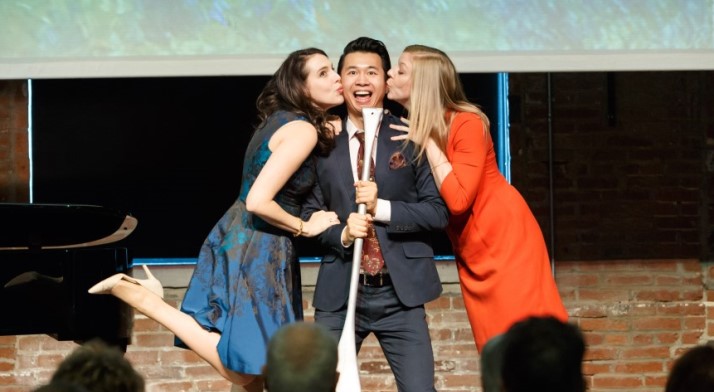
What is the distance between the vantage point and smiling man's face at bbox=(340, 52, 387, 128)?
433 cm

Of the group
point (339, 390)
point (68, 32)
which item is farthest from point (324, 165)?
point (68, 32)

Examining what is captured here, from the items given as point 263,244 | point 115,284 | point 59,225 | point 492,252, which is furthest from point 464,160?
point 59,225

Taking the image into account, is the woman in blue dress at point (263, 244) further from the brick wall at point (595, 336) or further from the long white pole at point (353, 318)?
the brick wall at point (595, 336)

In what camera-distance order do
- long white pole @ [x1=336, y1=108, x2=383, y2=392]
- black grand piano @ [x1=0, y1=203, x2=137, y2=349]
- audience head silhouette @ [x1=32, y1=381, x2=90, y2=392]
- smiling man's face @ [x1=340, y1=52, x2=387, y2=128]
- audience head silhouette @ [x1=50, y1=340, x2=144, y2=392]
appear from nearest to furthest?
audience head silhouette @ [x1=32, y1=381, x2=90, y2=392], audience head silhouette @ [x1=50, y1=340, x2=144, y2=392], long white pole @ [x1=336, y1=108, x2=383, y2=392], smiling man's face @ [x1=340, y1=52, x2=387, y2=128], black grand piano @ [x1=0, y1=203, x2=137, y2=349]

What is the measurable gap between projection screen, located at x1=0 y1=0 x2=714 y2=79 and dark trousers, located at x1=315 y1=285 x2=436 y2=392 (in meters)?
1.58

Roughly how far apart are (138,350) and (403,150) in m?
2.61

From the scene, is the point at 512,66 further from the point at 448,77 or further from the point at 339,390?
the point at 339,390

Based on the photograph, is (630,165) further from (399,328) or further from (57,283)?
(57,283)

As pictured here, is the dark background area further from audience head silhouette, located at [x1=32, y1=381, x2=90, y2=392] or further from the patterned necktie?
audience head silhouette, located at [x1=32, y1=381, x2=90, y2=392]

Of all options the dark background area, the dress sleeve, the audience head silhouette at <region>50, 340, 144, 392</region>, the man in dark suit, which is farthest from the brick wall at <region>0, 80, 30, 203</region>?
the audience head silhouette at <region>50, 340, 144, 392</region>

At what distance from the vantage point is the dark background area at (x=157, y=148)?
6.30 meters

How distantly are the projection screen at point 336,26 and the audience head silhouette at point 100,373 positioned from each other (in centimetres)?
291

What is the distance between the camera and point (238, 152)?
632cm

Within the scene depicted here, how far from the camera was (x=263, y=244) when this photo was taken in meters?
4.20
